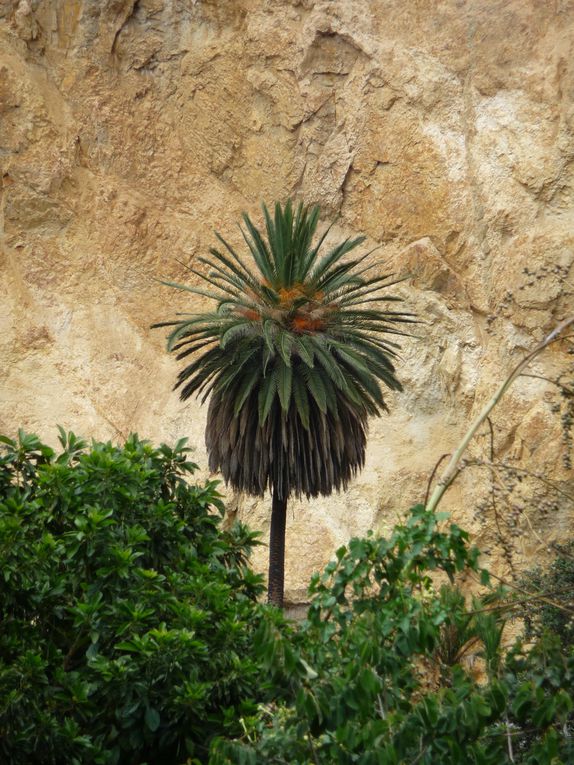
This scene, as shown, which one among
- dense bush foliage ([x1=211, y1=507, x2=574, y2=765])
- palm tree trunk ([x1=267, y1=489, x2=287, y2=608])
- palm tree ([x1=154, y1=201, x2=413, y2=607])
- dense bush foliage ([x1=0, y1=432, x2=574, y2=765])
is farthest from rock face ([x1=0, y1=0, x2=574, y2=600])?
dense bush foliage ([x1=211, y1=507, x2=574, y2=765])

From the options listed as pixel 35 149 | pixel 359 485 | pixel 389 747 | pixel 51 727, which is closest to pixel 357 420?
pixel 359 485

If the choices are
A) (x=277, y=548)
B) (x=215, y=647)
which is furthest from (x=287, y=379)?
(x=215, y=647)

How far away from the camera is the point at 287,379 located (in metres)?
18.3

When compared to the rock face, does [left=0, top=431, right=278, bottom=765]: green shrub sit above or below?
below

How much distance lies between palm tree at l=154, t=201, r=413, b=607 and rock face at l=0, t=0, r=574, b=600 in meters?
7.40

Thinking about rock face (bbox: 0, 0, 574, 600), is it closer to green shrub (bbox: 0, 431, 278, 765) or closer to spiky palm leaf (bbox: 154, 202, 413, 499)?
spiky palm leaf (bbox: 154, 202, 413, 499)

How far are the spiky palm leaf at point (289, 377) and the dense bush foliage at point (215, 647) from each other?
29.0ft

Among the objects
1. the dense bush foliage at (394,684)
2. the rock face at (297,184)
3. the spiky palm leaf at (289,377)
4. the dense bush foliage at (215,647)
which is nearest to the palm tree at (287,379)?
the spiky palm leaf at (289,377)

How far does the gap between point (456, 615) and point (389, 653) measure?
64 centimetres

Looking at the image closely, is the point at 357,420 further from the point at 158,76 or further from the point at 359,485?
the point at 158,76

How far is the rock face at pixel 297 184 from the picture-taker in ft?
90.5

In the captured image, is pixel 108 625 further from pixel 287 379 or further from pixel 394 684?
pixel 287 379

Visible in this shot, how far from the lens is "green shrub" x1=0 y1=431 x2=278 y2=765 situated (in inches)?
289

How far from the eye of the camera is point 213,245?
31.4 meters
